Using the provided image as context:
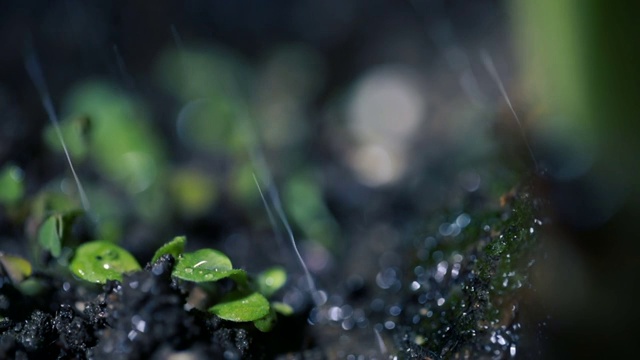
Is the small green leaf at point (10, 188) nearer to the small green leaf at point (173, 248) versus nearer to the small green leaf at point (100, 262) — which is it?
the small green leaf at point (100, 262)

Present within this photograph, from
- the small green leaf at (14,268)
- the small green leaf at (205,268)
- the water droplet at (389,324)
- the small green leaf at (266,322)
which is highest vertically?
the small green leaf at (14,268)

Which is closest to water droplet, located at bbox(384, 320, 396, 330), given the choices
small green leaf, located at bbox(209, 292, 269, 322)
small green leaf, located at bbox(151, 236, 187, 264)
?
small green leaf, located at bbox(209, 292, 269, 322)

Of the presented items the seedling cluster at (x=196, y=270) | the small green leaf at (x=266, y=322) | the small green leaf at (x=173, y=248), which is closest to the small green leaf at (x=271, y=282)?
the seedling cluster at (x=196, y=270)

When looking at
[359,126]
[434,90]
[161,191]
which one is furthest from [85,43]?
[434,90]

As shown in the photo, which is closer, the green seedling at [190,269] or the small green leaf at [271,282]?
the green seedling at [190,269]

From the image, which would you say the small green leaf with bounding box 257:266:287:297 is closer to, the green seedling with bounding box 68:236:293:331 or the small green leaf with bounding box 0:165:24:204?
the green seedling with bounding box 68:236:293:331

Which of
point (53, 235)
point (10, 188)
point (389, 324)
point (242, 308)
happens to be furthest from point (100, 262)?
point (389, 324)

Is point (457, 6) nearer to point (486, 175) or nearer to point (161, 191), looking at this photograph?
point (486, 175)
